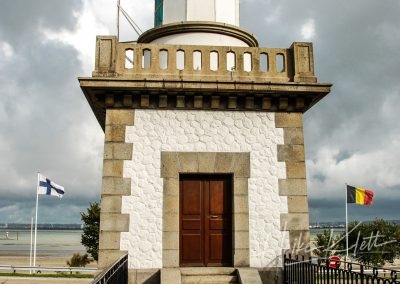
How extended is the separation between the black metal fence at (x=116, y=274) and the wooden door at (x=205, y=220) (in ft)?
3.63

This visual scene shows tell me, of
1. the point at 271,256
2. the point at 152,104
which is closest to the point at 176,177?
the point at 152,104

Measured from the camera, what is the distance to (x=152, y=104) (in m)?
9.06

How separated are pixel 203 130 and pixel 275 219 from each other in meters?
2.10

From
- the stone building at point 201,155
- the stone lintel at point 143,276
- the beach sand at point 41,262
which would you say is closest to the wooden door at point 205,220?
the stone building at point 201,155

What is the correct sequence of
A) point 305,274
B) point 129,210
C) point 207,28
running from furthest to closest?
point 207,28 < point 129,210 < point 305,274

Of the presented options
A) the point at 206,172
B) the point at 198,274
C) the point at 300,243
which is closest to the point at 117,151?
the point at 206,172

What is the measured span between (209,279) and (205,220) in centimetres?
110

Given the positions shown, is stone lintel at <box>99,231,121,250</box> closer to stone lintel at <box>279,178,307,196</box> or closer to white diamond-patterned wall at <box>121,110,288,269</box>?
white diamond-patterned wall at <box>121,110,288,269</box>

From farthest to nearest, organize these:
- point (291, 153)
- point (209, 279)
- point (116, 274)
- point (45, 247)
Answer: point (45, 247)
point (291, 153)
point (209, 279)
point (116, 274)

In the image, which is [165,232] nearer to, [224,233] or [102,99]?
[224,233]

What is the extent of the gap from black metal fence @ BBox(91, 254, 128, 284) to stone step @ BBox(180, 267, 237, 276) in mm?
1007

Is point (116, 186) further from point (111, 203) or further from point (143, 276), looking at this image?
point (143, 276)

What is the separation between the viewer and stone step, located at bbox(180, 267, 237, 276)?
847 cm

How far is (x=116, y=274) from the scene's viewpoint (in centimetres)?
687
